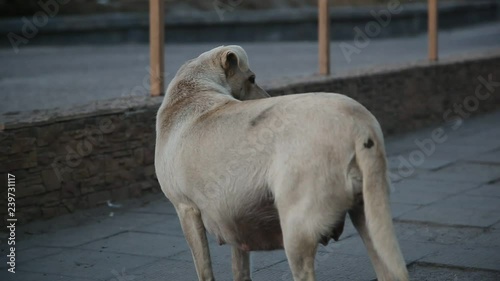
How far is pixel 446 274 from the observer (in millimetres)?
6180

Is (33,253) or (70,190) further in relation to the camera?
(70,190)

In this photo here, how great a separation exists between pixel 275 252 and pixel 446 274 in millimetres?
1241

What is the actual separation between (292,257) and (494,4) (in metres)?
26.6

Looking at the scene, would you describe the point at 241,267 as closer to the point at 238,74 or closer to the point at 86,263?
the point at 238,74

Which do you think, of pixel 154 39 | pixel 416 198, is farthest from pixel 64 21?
pixel 416 198

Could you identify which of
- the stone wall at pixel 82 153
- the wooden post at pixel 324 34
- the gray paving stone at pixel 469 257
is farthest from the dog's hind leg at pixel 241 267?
the wooden post at pixel 324 34

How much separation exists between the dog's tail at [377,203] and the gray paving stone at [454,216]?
3301 mm

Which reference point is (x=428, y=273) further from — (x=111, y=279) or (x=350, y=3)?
(x=350, y=3)

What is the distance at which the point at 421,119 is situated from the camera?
43.1 feet

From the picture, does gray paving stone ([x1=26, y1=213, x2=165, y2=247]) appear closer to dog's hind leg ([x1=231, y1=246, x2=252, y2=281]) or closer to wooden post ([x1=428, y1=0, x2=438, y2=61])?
dog's hind leg ([x1=231, y1=246, x2=252, y2=281])

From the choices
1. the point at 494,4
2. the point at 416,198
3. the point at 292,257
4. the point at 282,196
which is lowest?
the point at 494,4

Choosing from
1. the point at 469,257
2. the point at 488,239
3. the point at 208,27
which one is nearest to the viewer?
the point at 469,257

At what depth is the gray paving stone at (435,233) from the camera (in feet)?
23.4

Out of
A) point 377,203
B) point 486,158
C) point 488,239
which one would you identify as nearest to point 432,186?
point 486,158
